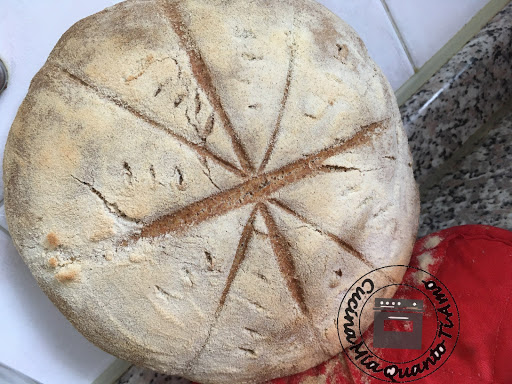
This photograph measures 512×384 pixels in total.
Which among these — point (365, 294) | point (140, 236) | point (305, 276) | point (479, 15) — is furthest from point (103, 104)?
point (479, 15)

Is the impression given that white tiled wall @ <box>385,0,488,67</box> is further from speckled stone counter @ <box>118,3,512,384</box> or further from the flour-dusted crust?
the flour-dusted crust

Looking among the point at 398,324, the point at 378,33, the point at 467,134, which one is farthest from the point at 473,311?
the point at 378,33

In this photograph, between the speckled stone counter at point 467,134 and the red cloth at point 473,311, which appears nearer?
the red cloth at point 473,311

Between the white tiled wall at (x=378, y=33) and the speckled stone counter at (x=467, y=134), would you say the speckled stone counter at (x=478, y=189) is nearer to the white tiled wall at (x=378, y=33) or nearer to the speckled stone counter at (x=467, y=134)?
the speckled stone counter at (x=467, y=134)

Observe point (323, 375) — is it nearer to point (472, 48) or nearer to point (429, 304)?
point (429, 304)

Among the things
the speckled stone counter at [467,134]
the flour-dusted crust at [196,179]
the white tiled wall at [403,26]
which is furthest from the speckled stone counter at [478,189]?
the flour-dusted crust at [196,179]

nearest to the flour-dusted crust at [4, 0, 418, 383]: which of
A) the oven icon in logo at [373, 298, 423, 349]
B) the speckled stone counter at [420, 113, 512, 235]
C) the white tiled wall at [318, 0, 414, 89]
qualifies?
the oven icon in logo at [373, 298, 423, 349]

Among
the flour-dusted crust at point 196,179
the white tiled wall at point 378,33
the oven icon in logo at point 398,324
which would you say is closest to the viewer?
the flour-dusted crust at point 196,179
